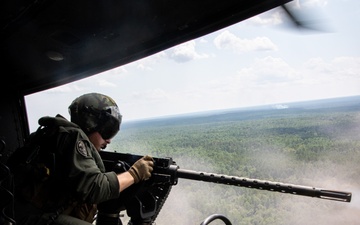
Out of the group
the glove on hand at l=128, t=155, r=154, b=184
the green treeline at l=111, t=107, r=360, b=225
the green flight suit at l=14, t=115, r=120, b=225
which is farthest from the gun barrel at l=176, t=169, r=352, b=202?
the green treeline at l=111, t=107, r=360, b=225

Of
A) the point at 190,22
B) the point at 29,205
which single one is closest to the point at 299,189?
the point at 190,22

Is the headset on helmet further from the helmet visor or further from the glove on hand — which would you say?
the glove on hand

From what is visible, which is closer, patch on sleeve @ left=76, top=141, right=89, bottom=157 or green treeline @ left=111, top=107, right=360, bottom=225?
patch on sleeve @ left=76, top=141, right=89, bottom=157

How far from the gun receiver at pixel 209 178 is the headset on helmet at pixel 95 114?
10.2 inches

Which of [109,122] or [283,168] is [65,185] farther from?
[283,168]

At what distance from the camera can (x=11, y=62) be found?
131 inches

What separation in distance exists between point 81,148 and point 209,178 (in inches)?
38.0

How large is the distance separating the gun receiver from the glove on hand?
0.30 ft

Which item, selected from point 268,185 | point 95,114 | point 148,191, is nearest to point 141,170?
point 148,191

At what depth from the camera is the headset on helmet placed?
2.02 metres

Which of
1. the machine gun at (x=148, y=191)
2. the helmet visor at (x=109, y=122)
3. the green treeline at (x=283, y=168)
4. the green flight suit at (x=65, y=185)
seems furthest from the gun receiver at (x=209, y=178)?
the green treeline at (x=283, y=168)

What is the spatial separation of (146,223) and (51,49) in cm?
218

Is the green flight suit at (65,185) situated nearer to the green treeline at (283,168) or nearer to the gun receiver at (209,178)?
the gun receiver at (209,178)

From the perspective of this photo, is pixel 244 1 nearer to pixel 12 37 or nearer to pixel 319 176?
pixel 12 37
